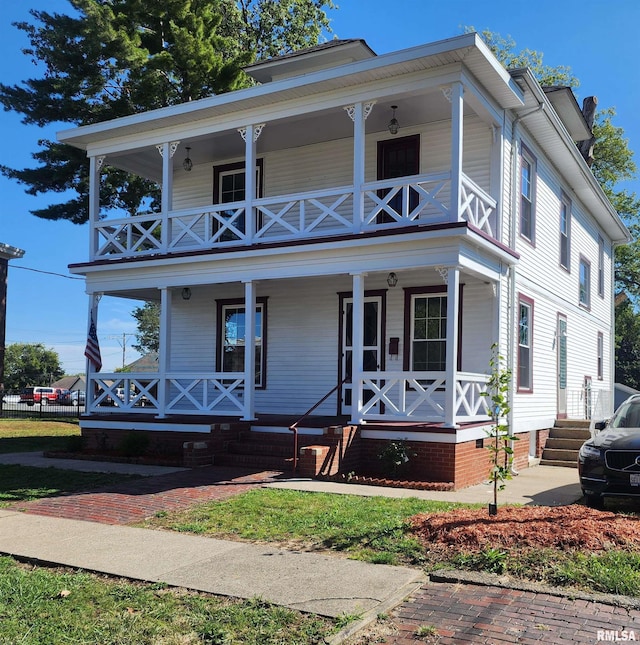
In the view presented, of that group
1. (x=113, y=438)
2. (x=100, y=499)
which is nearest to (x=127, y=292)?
(x=113, y=438)

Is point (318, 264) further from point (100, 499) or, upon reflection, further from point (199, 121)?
point (100, 499)

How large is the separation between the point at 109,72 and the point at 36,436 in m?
13.2

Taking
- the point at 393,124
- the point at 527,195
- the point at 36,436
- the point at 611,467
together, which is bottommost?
the point at 36,436

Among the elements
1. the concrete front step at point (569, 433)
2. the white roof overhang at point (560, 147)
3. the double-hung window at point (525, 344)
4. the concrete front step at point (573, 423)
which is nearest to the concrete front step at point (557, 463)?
the concrete front step at point (569, 433)

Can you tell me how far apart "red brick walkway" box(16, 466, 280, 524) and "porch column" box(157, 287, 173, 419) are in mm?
3024

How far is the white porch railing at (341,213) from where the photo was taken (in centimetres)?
1214

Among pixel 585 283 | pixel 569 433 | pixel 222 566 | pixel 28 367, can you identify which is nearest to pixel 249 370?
pixel 222 566

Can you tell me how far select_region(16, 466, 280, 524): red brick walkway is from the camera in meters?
8.84

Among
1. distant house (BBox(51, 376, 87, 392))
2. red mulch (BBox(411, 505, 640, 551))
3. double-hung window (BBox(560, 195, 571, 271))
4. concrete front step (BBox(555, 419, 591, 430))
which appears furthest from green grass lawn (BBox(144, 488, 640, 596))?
distant house (BBox(51, 376, 87, 392))

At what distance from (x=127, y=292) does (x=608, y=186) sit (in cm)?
2815

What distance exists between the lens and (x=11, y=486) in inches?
434

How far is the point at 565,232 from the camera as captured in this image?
60.6 ft

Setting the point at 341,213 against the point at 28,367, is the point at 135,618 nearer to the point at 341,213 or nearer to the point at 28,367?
the point at 341,213

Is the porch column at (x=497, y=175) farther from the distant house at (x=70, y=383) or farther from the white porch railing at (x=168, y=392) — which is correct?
the distant house at (x=70, y=383)
